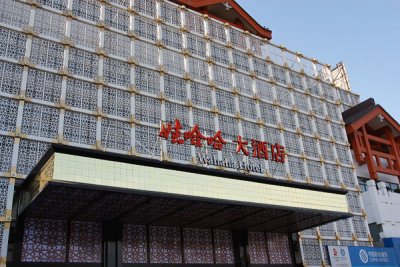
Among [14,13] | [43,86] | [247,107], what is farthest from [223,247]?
[14,13]

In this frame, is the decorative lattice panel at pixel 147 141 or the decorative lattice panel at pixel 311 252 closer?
the decorative lattice panel at pixel 147 141

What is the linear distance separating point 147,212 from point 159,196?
9.05ft

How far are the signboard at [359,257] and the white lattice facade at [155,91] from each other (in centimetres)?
76

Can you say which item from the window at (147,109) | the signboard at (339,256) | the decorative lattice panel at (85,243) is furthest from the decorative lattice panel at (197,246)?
the signboard at (339,256)

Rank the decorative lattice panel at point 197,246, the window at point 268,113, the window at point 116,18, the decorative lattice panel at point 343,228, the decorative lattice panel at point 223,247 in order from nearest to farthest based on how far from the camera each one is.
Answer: the decorative lattice panel at point 197,246
the decorative lattice panel at point 223,247
the window at point 116,18
the window at point 268,113
the decorative lattice panel at point 343,228

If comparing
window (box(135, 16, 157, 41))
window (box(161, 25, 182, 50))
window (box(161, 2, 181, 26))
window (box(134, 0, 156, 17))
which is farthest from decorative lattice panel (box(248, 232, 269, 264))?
window (box(134, 0, 156, 17))

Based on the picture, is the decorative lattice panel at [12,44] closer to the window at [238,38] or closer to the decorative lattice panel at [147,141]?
the decorative lattice panel at [147,141]

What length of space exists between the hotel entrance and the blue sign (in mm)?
6111

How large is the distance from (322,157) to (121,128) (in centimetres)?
1657

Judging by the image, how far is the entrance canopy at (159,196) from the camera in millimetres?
18719

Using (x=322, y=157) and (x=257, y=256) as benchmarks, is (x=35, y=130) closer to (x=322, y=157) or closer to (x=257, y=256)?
(x=257, y=256)

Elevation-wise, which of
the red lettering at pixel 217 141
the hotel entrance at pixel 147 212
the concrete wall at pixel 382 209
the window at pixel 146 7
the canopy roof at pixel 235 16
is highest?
the canopy roof at pixel 235 16

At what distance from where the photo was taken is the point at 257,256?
93.9ft

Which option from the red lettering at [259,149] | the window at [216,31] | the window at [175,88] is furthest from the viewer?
the window at [216,31]
